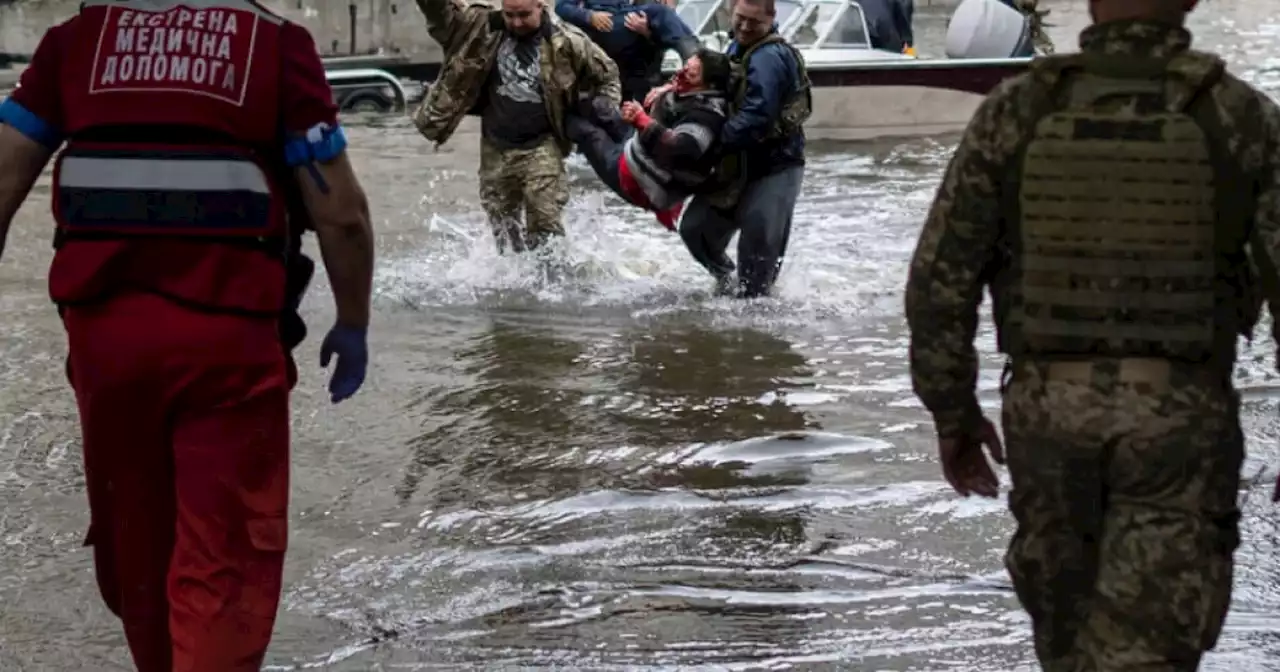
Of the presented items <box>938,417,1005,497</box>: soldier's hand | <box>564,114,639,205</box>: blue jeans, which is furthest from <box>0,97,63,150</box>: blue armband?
<box>564,114,639,205</box>: blue jeans

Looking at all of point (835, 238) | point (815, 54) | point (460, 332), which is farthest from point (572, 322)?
point (815, 54)

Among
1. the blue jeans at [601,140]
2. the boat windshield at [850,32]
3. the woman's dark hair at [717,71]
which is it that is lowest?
the boat windshield at [850,32]

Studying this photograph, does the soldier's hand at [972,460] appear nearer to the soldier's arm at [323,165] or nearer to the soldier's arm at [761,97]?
the soldier's arm at [323,165]

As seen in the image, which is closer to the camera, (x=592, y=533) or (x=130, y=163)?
(x=130, y=163)

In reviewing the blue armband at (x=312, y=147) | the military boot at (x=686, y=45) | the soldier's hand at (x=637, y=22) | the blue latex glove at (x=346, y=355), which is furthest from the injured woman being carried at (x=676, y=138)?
the blue armband at (x=312, y=147)

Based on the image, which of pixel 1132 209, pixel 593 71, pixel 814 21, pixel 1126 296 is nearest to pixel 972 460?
pixel 1126 296

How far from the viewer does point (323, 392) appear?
6.51 m

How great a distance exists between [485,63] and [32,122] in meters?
5.30

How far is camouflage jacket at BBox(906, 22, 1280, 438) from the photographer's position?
2.85 metres

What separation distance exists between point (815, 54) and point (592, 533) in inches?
439

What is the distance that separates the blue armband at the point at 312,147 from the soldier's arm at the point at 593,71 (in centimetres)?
534

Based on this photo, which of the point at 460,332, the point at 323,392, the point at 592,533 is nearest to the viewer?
the point at 592,533

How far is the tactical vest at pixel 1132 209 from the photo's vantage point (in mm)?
2861

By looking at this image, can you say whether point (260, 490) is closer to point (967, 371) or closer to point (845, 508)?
point (967, 371)
